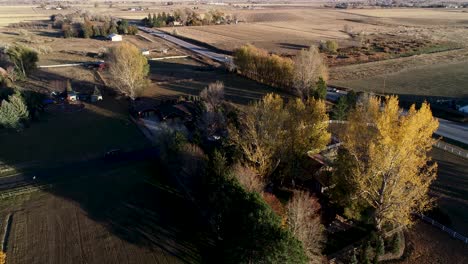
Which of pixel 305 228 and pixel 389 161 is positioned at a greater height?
pixel 389 161

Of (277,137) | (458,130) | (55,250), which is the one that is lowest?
(55,250)

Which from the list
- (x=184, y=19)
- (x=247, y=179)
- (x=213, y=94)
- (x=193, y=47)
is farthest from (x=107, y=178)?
(x=184, y=19)

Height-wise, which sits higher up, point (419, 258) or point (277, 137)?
point (277, 137)

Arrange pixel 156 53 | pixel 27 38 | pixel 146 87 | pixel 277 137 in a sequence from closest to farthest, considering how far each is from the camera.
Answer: pixel 277 137 < pixel 146 87 < pixel 156 53 < pixel 27 38

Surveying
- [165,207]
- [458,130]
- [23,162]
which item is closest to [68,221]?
[165,207]

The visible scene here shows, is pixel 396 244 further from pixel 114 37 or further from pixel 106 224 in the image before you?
pixel 114 37

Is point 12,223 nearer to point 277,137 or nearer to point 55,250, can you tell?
point 55,250

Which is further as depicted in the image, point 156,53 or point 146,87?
point 156,53
